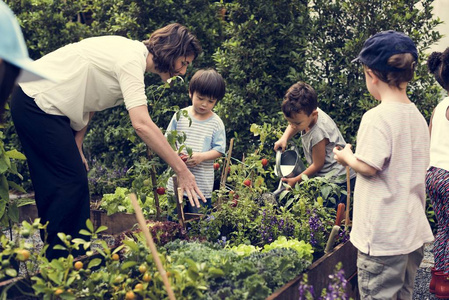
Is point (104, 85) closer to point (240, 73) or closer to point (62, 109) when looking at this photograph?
point (62, 109)

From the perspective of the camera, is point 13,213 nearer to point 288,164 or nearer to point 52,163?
point 52,163

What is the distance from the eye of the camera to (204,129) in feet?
13.7

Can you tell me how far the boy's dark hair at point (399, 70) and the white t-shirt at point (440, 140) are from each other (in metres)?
1.24

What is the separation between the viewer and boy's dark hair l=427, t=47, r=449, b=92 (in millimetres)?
3570

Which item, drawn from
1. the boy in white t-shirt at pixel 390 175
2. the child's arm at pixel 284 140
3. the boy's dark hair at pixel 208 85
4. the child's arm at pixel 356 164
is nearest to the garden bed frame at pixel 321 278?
the boy in white t-shirt at pixel 390 175

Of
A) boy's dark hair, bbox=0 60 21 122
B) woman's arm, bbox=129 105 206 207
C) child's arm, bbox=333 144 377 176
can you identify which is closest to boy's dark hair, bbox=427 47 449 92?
child's arm, bbox=333 144 377 176

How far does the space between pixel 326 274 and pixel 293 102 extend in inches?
52.8

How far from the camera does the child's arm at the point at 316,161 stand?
150 inches

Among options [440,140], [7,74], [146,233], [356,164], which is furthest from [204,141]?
[7,74]

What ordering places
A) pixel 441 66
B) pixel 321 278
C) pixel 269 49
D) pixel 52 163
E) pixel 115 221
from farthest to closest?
pixel 269 49 → pixel 115 221 → pixel 441 66 → pixel 52 163 → pixel 321 278

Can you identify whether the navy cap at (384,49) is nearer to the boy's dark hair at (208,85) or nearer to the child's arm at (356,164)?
the child's arm at (356,164)

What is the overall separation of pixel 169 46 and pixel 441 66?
184cm

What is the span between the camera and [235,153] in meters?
5.35

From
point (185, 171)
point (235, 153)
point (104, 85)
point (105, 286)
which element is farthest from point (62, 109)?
point (235, 153)
